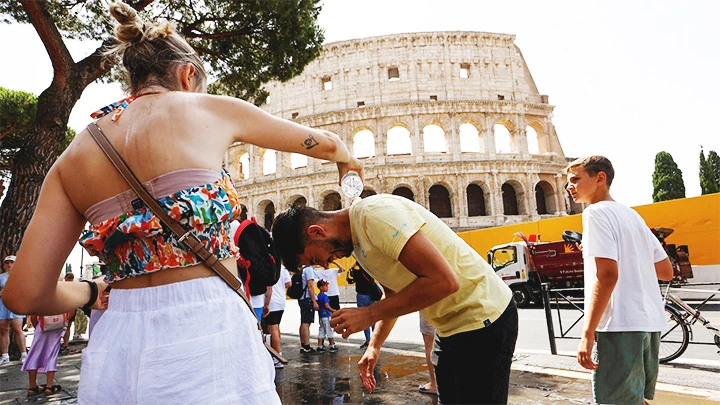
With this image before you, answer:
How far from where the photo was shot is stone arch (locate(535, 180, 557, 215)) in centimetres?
3490

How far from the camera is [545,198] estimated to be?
35.8m

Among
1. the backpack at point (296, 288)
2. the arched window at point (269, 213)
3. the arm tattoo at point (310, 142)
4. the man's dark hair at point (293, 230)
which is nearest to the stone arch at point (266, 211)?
the arched window at point (269, 213)

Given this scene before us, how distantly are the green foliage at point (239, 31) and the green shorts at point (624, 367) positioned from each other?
1056 cm

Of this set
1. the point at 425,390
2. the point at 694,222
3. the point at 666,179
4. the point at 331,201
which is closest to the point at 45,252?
the point at 425,390

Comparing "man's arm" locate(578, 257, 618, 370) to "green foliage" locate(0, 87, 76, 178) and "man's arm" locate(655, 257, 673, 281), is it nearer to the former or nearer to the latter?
"man's arm" locate(655, 257, 673, 281)

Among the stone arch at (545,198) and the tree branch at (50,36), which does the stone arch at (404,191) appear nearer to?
the stone arch at (545,198)

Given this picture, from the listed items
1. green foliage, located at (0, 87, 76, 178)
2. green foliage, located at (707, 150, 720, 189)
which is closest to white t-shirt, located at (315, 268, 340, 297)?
green foliage, located at (0, 87, 76, 178)

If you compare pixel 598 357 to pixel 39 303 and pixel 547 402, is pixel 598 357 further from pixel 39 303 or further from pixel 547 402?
pixel 39 303

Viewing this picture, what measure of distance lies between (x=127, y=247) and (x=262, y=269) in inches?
37.5

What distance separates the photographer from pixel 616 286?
8.14 ft

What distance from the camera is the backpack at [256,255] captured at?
2.03 metres

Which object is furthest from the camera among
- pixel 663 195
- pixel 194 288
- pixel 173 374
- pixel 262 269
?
pixel 663 195

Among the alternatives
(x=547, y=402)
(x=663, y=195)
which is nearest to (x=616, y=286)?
(x=547, y=402)

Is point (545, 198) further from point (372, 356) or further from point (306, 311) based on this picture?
point (372, 356)
